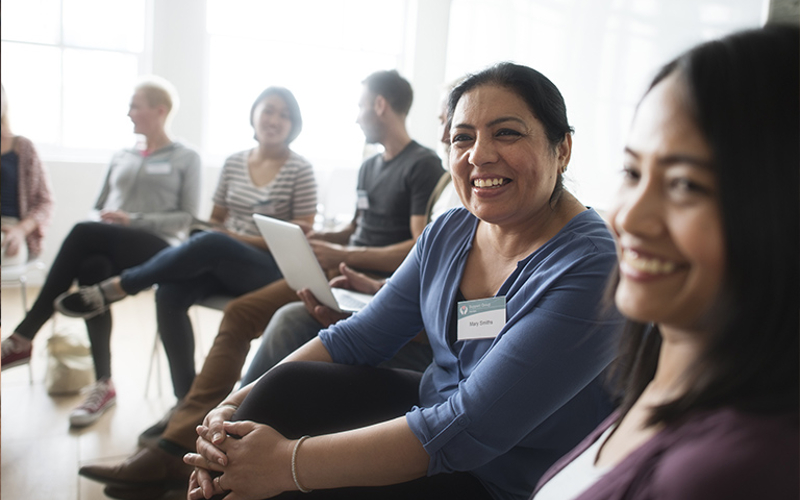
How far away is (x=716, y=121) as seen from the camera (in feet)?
1.55

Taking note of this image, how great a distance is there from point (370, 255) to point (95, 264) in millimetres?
1206

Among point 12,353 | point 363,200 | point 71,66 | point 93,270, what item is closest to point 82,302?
point 93,270

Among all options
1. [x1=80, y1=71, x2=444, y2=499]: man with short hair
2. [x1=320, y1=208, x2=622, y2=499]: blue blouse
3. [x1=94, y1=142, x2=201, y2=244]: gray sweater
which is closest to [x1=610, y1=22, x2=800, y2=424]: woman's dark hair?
[x1=320, y1=208, x2=622, y2=499]: blue blouse

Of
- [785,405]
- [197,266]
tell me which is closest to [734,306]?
[785,405]

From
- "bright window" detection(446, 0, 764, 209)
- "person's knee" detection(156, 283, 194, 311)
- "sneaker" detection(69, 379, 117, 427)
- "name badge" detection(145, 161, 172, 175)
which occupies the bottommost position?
"sneaker" detection(69, 379, 117, 427)

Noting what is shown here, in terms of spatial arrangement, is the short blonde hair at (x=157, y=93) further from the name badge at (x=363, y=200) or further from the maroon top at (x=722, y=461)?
the maroon top at (x=722, y=461)

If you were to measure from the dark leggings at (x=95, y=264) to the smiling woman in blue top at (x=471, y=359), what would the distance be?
1570 millimetres

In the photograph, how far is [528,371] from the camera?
91cm

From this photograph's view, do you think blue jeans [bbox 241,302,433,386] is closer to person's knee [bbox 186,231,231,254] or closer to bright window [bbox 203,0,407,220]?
person's knee [bbox 186,231,231,254]

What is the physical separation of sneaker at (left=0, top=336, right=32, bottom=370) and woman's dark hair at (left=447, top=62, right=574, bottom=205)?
85.1 inches

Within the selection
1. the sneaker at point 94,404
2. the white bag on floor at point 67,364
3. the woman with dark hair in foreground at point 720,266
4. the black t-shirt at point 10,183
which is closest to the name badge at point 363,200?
the sneaker at point 94,404

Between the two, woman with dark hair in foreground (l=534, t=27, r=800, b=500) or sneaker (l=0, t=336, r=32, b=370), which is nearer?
woman with dark hair in foreground (l=534, t=27, r=800, b=500)

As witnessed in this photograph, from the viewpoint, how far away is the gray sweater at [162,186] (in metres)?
2.90

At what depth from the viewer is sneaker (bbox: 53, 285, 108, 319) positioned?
7.70 ft
